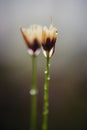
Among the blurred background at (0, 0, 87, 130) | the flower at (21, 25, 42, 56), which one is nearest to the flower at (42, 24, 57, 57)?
the flower at (21, 25, 42, 56)

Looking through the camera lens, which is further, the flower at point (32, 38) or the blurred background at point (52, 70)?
the blurred background at point (52, 70)

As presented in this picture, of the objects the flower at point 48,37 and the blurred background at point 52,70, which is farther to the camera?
the blurred background at point 52,70

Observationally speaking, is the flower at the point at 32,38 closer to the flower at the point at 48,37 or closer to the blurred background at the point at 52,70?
the flower at the point at 48,37

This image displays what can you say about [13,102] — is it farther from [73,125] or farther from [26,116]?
[73,125]

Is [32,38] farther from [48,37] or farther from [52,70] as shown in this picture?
[52,70]

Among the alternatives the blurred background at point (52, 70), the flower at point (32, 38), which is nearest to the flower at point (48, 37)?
the flower at point (32, 38)

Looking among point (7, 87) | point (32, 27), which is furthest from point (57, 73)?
point (32, 27)
